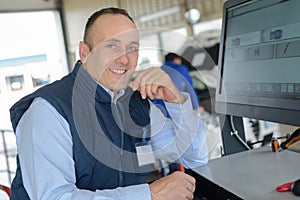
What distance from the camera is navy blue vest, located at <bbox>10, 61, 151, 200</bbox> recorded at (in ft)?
2.46

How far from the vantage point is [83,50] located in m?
0.89

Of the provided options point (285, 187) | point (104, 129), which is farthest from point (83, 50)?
point (285, 187)

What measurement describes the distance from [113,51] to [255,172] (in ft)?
1.40

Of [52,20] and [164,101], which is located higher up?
[52,20]

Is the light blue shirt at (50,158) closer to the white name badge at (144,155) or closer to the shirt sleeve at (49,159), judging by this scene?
the shirt sleeve at (49,159)

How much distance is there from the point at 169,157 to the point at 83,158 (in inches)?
12.3

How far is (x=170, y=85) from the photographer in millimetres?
820

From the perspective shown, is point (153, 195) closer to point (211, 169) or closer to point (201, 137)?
point (211, 169)

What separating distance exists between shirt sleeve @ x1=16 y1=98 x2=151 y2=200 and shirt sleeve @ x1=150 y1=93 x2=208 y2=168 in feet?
0.90

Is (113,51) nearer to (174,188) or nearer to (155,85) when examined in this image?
(155,85)

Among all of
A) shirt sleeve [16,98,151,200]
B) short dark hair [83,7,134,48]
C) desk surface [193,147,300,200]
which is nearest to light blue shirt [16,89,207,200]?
shirt sleeve [16,98,151,200]

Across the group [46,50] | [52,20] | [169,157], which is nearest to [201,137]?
[169,157]

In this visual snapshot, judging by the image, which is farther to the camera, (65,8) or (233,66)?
(65,8)

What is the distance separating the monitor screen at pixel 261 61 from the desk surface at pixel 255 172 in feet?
0.35
